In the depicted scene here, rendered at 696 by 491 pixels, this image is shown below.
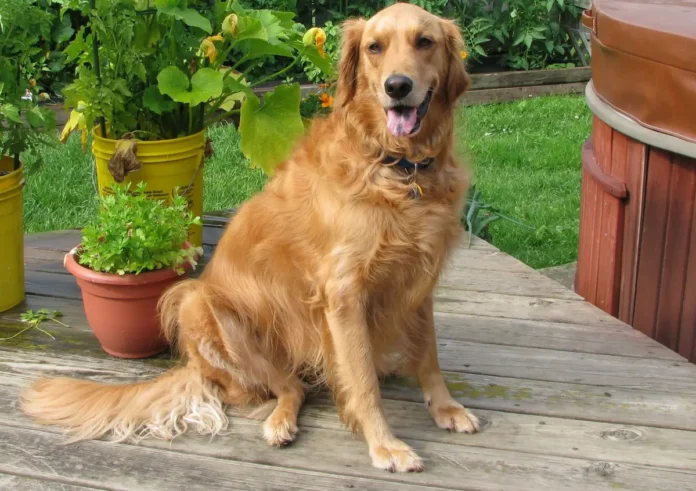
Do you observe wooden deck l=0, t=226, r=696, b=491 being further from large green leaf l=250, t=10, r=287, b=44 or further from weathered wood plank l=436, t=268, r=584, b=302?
large green leaf l=250, t=10, r=287, b=44

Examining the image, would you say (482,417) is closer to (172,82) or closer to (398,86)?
(398,86)

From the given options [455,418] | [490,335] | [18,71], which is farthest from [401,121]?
[18,71]

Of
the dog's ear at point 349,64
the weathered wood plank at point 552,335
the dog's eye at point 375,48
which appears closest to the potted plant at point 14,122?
the dog's ear at point 349,64

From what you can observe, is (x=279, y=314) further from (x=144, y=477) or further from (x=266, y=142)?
(x=266, y=142)

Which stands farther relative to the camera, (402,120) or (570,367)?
(570,367)

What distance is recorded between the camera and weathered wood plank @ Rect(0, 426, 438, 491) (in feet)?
7.66

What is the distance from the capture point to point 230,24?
3.55 m

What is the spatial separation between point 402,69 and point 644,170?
1396 mm

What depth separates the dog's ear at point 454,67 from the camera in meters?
2.52

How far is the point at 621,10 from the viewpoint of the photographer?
11.5 feet

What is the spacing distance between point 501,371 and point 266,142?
4.60ft

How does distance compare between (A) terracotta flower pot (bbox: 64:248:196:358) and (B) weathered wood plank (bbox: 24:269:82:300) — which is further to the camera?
(B) weathered wood plank (bbox: 24:269:82:300)

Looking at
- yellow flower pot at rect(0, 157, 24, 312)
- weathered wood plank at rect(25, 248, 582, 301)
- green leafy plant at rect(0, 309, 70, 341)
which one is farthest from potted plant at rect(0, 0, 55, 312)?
weathered wood plank at rect(25, 248, 582, 301)

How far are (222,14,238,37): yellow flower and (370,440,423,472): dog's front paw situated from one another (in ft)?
6.40
